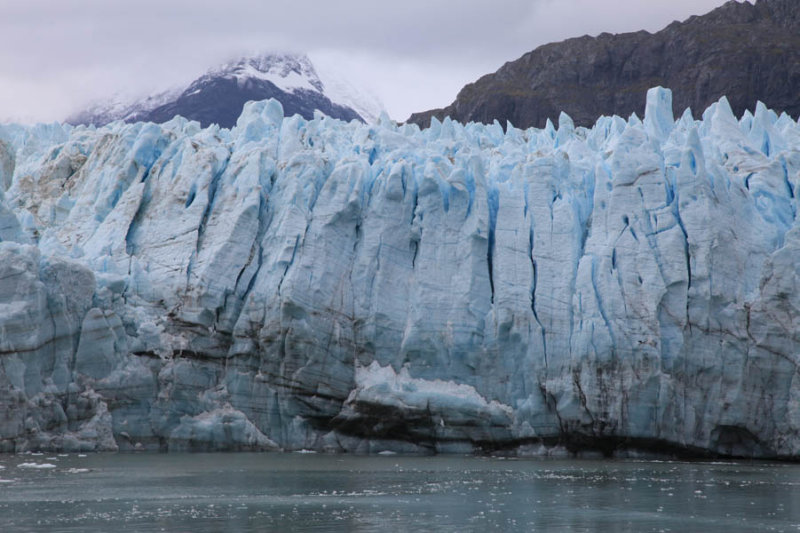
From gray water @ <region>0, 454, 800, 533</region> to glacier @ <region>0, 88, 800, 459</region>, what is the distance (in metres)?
1.59

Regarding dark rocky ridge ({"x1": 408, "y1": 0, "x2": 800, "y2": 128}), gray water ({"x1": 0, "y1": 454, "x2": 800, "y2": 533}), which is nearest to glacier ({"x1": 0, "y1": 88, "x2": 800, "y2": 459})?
gray water ({"x1": 0, "y1": 454, "x2": 800, "y2": 533})

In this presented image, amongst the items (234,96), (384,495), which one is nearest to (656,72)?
(234,96)

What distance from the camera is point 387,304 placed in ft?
81.6

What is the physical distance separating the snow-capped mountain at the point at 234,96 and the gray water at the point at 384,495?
32119 mm

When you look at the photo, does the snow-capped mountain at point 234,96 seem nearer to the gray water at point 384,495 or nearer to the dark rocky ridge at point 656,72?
the dark rocky ridge at point 656,72

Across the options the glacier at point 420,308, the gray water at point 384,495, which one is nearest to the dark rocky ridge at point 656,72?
the glacier at point 420,308

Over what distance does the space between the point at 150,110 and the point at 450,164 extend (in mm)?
29833

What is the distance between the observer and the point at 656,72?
5112cm

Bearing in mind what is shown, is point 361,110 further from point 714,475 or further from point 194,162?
point 714,475

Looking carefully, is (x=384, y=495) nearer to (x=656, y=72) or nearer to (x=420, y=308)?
(x=420, y=308)

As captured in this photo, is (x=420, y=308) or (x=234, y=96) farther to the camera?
(x=234, y=96)

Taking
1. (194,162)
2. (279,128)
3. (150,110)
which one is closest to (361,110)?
(150,110)

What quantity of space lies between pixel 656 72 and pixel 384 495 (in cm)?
3924

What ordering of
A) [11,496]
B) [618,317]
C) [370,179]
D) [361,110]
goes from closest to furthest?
[11,496], [618,317], [370,179], [361,110]
